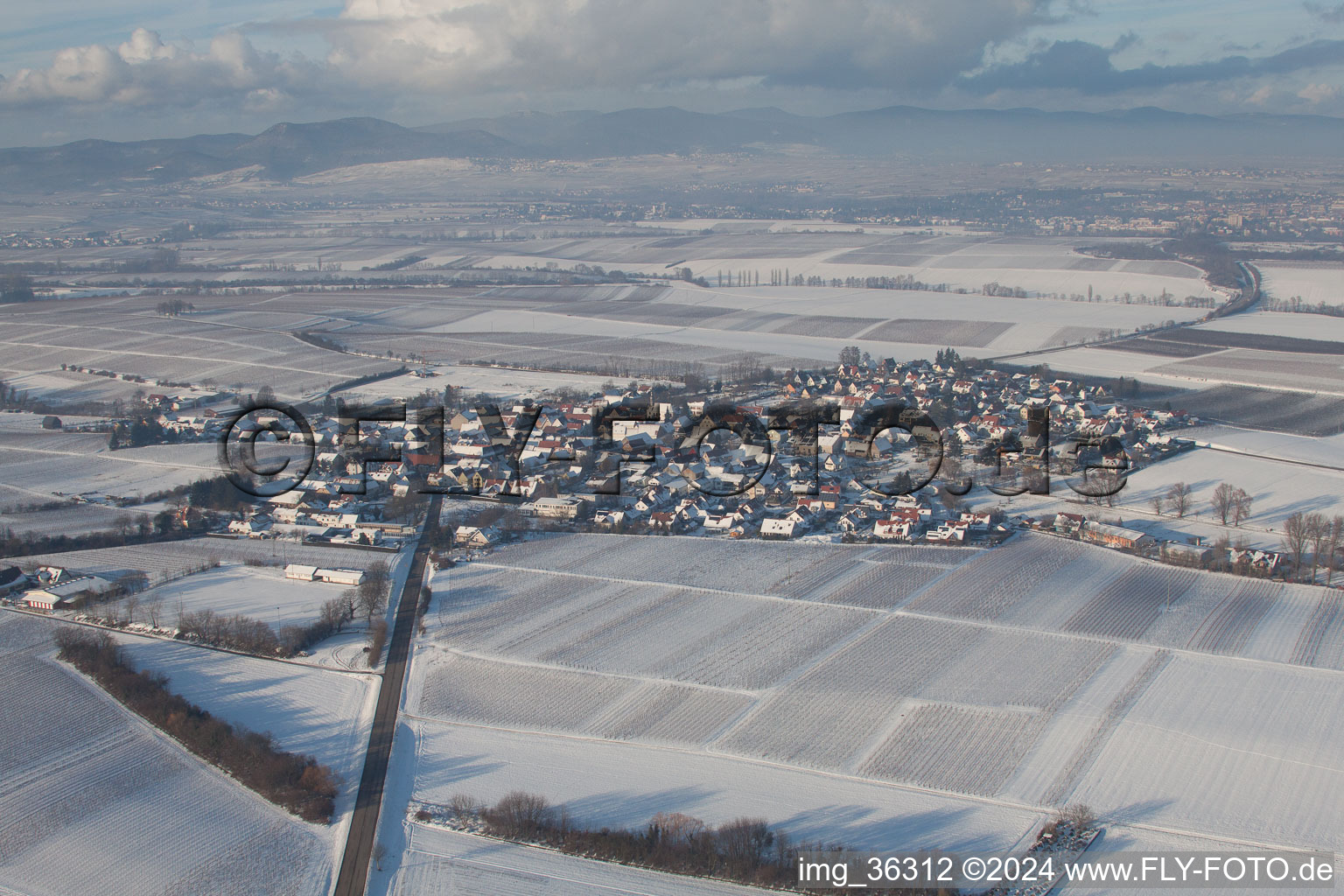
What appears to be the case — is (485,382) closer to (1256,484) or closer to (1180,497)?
(1180,497)

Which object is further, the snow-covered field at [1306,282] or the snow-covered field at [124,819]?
the snow-covered field at [1306,282]

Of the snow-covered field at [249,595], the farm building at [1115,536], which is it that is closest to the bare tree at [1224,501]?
the farm building at [1115,536]

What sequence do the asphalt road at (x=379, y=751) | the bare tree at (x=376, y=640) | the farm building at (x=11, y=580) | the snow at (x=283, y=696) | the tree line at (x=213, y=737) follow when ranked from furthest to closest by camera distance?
the farm building at (x=11, y=580)
the bare tree at (x=376, y=640)
the snow at (x=283, y=696)
the tree line at (x=213, y=737)
the asphalt road at (x=379, y=751)

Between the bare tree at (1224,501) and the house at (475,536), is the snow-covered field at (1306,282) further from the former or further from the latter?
the house at (475,536)

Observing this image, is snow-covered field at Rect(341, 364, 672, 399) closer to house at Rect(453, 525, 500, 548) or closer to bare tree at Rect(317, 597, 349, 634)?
house at Rect(453, 525, 500, 548)

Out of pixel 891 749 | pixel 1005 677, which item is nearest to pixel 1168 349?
pixel 1005 677

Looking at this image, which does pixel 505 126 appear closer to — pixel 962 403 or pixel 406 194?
pixel 406 194

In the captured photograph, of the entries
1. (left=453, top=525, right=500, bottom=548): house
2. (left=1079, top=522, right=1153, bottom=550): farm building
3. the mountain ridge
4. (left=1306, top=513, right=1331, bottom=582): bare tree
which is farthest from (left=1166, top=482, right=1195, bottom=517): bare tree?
the mountain ridge
